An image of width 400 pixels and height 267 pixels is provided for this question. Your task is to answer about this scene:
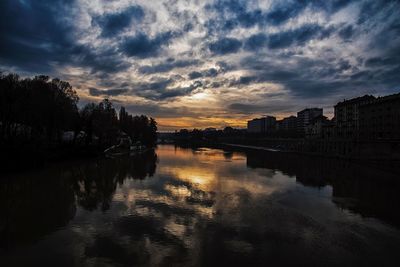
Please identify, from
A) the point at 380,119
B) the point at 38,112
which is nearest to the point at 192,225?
the point at 38,112

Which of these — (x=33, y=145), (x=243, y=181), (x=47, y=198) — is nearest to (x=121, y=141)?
(x=33, y=145)

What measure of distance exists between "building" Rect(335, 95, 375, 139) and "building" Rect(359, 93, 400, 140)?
14.4ft

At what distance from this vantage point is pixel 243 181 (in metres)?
35.8

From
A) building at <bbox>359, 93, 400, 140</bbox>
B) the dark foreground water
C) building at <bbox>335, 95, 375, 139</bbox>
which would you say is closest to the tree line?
the dark foreground water

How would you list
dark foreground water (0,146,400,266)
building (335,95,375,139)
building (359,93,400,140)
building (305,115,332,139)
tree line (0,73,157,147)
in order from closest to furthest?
dark foreground water (0,146,400,266)
tree line (0,73,157,147)
building (359,93,400,140)
building (335,95,375,139)
building (305,115,332,139)

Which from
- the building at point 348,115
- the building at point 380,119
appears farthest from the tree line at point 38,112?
the building at point 348,115

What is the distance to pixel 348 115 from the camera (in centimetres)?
10394

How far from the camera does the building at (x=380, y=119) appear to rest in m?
75.8

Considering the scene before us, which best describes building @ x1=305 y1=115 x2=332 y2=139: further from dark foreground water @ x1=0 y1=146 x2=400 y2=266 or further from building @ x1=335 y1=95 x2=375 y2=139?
dark foreground water @ x1=0 y1=146 x2=400 y2=266

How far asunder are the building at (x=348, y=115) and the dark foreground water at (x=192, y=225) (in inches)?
2901

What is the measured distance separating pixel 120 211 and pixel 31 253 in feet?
24.4

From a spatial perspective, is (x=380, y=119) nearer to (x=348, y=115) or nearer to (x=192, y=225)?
(x=348, y=115)

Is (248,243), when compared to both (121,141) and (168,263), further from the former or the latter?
(121,141)

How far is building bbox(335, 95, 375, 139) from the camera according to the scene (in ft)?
→ 318
